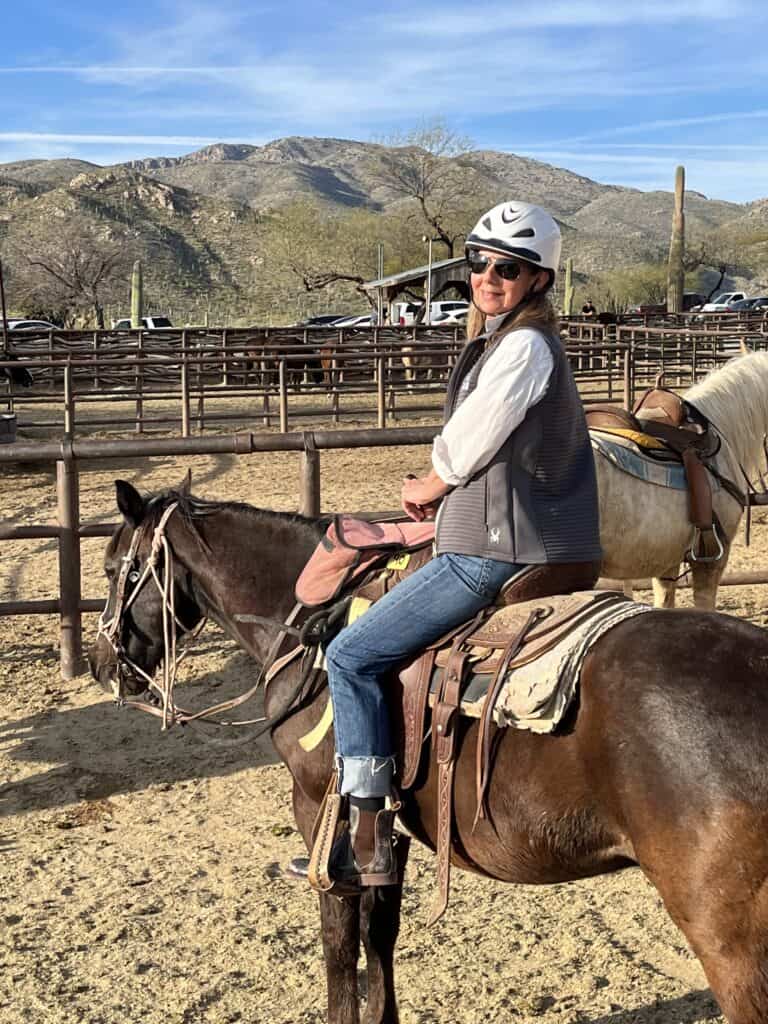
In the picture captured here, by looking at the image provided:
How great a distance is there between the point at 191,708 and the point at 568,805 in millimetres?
3567

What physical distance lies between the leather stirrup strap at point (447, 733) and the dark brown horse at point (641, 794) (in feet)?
0.10

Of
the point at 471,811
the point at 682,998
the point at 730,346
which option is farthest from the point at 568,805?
the point at 730,346

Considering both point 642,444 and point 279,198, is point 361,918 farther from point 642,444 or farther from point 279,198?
point 279,198

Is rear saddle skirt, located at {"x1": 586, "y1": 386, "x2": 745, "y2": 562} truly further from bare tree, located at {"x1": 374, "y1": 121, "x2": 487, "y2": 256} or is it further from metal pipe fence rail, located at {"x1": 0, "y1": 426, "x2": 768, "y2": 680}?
bare tree, located at {"x1": 374, "y1": 121, "x2": 487, "y2": 256}

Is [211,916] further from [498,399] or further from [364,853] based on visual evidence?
[498,399]

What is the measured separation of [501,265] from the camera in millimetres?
2416

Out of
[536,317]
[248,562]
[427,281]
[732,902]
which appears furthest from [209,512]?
[427,281]

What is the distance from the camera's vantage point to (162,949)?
3420 mm

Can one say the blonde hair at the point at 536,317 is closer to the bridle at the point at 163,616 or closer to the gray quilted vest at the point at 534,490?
the gray quilted vest at the point at 534,490

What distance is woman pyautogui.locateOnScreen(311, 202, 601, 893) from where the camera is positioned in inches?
91.0

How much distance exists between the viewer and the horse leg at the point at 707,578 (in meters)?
5.43

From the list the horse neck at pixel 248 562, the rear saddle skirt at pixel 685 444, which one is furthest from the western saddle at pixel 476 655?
the rear saddle skirt at pixel 685 444

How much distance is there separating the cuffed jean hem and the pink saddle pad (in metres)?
0.46

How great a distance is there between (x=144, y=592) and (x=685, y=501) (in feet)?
9.90
